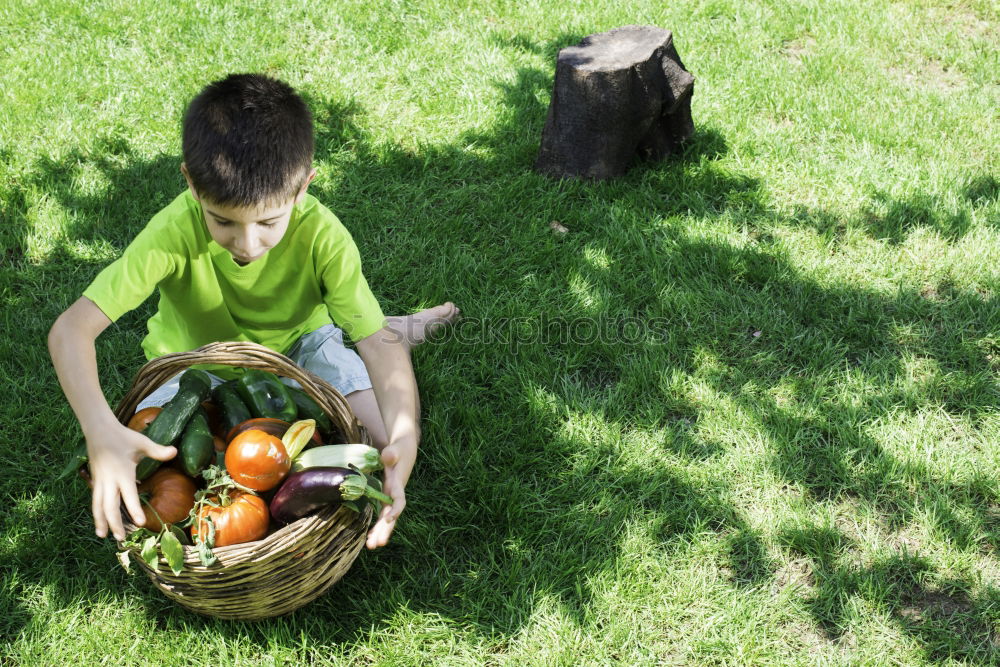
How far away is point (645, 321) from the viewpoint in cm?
356

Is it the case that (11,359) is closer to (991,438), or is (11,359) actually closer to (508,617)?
(508,617)

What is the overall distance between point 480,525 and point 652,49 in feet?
8.33

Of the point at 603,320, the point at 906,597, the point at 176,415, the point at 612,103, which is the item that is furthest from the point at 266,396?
the point at 612,103

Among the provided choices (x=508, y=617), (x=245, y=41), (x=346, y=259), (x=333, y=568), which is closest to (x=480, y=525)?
(x=508, y=617)

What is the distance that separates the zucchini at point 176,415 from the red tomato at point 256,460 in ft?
0.61

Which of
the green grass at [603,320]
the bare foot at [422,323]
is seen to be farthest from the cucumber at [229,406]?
the bare foot at [422,323]

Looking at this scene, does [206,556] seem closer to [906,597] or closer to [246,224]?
[246,224]

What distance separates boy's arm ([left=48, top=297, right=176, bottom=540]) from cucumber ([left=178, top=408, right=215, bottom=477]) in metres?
0.08

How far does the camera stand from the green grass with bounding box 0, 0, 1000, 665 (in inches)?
101

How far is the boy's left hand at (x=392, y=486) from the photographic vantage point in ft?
7.25

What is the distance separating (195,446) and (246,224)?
626mm

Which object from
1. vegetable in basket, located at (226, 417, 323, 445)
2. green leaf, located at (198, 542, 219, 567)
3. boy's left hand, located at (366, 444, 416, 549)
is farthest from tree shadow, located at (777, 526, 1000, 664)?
green leaf, located at (198, 542, 219, 567)

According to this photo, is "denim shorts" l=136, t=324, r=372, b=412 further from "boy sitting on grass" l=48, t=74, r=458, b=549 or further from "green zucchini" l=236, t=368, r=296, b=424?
"green zucchini" l=236, t=368, r=296, b=424

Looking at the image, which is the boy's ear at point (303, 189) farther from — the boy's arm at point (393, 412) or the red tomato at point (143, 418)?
the red tomato at point (143, 418)
